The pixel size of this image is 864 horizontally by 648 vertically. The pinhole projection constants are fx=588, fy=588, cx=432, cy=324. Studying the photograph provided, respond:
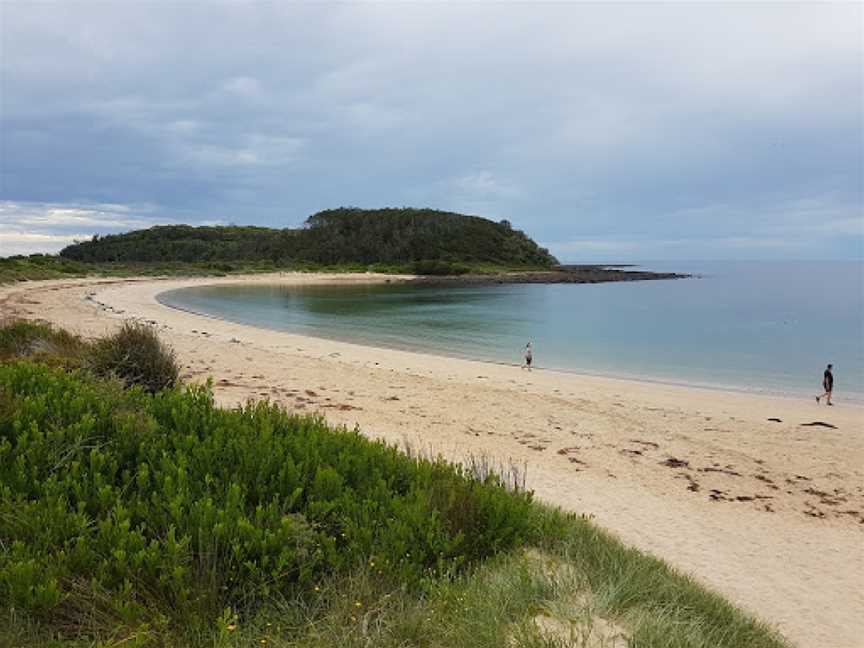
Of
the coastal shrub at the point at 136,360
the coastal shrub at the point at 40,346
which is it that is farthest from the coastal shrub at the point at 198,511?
the coastal shrub at the point at 40,346

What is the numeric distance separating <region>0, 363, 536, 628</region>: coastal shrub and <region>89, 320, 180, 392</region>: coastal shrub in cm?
401

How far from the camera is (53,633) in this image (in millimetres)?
2682

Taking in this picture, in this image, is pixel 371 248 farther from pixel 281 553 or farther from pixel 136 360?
pixel 281 553

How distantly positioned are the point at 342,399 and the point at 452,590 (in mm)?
9488

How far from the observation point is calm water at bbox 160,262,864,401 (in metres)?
23.3

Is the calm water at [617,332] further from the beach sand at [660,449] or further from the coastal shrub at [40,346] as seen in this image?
the coastal shrub at [40,346]

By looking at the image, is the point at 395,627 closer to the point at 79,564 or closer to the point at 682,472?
the point at 79,564

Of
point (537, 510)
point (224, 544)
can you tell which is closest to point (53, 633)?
point (224, 544)

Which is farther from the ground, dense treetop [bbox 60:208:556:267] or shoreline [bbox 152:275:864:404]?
dense treetop [bbox 60:208:556:267]

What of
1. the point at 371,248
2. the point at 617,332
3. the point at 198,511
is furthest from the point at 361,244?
the point at 198,511

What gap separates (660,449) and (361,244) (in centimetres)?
12014

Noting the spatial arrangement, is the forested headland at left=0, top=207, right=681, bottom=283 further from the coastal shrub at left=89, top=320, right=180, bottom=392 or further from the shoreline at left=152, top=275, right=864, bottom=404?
the coastal shrub at left=89, top=320, right=180, bottom=392

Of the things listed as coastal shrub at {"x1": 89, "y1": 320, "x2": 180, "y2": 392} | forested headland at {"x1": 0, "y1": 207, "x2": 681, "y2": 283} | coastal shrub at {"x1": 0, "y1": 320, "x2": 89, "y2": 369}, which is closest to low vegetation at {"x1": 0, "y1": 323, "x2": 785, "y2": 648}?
coastal shrub at {"x1": 89, "y1": 320, "x2": 180, "y2": 392}

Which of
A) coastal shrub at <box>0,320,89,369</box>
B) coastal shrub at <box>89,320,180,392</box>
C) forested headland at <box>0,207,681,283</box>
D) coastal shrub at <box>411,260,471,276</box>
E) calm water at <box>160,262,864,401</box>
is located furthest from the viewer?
forested headland at <box>0,207,681,283</box>
